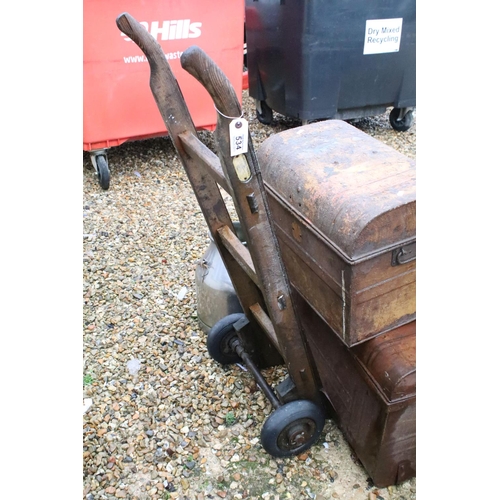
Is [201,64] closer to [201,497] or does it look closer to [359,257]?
[359,257]

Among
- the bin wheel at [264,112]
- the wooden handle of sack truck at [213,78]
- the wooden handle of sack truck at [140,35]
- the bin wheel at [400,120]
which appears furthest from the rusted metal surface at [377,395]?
the bin wheel at [400,120]

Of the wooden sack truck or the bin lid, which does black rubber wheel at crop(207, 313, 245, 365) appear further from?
the bin lid

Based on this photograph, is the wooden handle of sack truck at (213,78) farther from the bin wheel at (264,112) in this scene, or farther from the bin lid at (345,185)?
the bin wheel at (264,112)

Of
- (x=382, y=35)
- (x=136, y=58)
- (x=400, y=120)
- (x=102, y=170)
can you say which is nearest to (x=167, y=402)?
(x=102, y=170)

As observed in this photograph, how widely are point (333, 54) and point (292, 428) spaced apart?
12.5 feet

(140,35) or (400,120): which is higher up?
(140,35)

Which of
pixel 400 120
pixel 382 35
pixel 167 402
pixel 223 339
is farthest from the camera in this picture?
pixel 400 120

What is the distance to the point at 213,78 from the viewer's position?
120 centimetres

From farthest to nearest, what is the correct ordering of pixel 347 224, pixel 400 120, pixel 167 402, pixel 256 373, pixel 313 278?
pixel 400 120
pixel 167 402
pixel 256 373
pixel 313 278
pixel 347 224

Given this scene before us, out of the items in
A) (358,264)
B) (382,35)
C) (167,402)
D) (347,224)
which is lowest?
(167,402)

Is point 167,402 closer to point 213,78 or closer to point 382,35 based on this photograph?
point 213,78

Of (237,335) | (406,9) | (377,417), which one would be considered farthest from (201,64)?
(406,9)

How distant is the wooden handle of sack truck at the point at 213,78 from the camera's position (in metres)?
1.17

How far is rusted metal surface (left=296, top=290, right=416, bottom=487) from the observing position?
169 cm
